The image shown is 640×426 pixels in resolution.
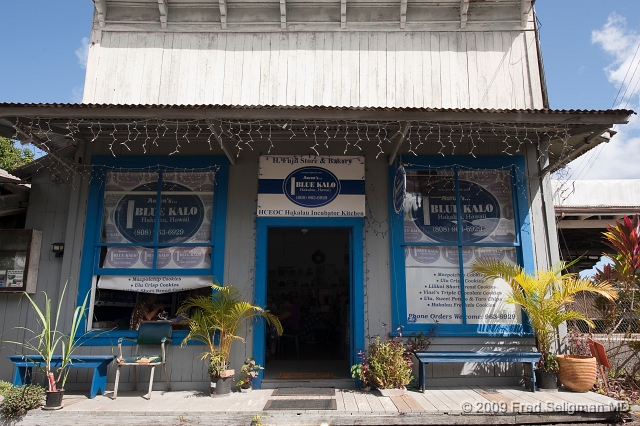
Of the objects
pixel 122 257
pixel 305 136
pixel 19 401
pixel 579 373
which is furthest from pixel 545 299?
pixel 19 401

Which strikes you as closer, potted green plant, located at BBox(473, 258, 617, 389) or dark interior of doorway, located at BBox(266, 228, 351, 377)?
potted green plant, located at BBox(473, 258, 617, 389)

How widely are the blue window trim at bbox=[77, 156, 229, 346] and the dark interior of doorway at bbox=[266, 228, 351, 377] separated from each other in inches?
154

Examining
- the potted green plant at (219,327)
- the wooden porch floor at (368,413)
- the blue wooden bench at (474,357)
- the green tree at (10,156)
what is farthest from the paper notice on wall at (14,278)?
the green tree at (10,156)

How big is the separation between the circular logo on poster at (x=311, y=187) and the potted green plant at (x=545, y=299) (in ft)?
8.28

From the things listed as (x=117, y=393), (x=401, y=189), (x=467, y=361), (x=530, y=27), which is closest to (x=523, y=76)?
(x=530, y=27)

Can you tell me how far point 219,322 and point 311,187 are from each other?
2429 mm

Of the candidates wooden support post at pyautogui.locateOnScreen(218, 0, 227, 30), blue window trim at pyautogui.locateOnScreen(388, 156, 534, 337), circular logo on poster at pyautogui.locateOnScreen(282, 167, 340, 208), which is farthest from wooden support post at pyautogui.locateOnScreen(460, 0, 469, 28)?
wooden support post at pyautogui.locateOnScreen(218, 0, 227, 30)

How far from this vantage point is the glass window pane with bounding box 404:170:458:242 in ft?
24.7

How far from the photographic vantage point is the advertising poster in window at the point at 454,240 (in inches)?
287

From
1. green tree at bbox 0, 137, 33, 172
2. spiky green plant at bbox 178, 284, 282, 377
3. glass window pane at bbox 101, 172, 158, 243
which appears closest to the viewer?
spiky green plant at bbox 178, 284, 282, 377

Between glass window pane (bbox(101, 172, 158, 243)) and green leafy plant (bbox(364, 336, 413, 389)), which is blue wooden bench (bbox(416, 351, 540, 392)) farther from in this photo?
glass window pane (bbox(101, 172, 158, 243))

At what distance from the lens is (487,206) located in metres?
7.63

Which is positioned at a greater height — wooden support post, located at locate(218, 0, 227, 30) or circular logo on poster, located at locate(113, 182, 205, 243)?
wooden support post, located at locate(218, 0, 227, 30)

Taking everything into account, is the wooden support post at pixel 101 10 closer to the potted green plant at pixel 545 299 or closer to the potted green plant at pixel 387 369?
the potted green plant at pixel 387 369
